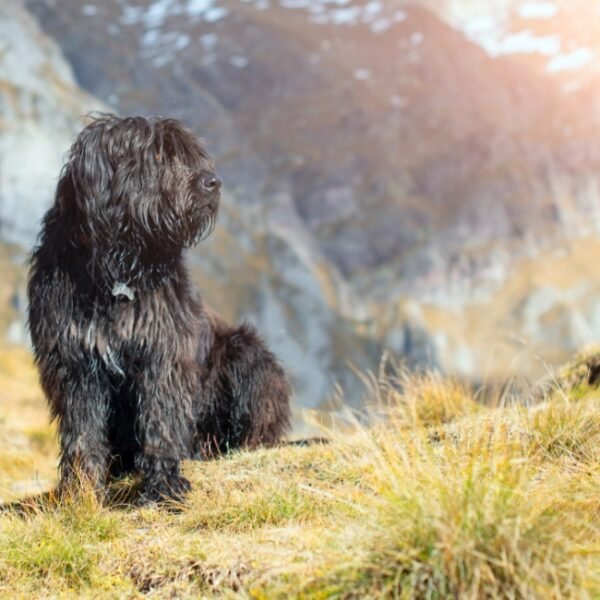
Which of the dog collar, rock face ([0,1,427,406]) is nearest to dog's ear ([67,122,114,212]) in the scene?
the dog collar

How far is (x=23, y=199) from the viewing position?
5113 inches

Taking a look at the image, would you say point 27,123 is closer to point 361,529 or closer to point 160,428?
point 160,428

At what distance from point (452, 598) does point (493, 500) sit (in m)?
0.52

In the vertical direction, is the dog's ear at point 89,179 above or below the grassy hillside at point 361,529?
above

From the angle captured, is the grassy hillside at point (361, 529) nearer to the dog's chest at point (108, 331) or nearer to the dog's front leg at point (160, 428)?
the dog's front leg at point (160, 428)

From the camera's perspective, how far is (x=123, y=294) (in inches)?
249

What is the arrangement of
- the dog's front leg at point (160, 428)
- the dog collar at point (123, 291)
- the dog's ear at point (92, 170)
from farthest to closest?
the dog's front leg at point (160, 428)
the dog collar at point (123, 291)
the dog's ear at point (92, 170)

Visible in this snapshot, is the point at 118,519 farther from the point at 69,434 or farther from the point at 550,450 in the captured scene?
the point at 550,450

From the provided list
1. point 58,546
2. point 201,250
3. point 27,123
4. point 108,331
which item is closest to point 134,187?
point 108,331

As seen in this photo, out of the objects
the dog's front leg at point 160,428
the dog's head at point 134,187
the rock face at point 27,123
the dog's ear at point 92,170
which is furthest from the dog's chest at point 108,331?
the rock face at point 27,123

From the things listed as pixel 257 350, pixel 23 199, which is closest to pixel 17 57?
pixel 23 199

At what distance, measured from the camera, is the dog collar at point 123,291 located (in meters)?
6.30

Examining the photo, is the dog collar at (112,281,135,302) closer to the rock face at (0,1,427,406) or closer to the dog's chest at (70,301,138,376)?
the dog's chest at (70,301,138,376)

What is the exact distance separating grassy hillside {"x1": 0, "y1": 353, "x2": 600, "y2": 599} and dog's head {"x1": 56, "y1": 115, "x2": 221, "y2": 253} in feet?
6.09
